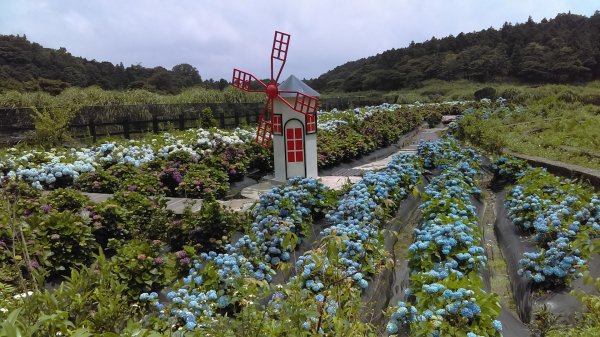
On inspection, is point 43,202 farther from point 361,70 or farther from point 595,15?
point 595,15

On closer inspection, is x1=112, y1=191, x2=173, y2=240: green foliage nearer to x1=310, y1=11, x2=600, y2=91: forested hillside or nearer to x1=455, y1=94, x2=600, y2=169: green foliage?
x1=455, y1=94, x2=600, y2=169: green foliage

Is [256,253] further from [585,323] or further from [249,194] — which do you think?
[249,194]

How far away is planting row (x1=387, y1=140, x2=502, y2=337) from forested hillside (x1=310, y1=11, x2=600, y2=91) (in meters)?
53.9

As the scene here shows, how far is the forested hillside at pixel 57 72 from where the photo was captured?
2606cm

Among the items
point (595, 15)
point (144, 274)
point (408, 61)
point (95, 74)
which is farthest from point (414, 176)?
point (595, 15)

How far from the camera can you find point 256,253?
11.9 ft

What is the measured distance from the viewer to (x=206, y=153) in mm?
7922

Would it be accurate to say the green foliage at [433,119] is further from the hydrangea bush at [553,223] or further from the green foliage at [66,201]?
the green foliage at [66,201]

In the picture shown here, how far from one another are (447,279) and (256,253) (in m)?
1.55

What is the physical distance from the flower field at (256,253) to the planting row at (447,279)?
0.04ft

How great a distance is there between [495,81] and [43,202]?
5830 cm

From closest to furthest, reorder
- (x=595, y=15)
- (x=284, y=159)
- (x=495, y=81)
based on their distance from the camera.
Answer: (x=284, y=159) → (x=495, y=81) → (x=595, y=15)

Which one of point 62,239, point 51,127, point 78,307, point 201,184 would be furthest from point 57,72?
point 78,307

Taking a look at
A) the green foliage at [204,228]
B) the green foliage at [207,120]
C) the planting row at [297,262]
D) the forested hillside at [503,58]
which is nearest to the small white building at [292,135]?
the planting row at [297,262]
